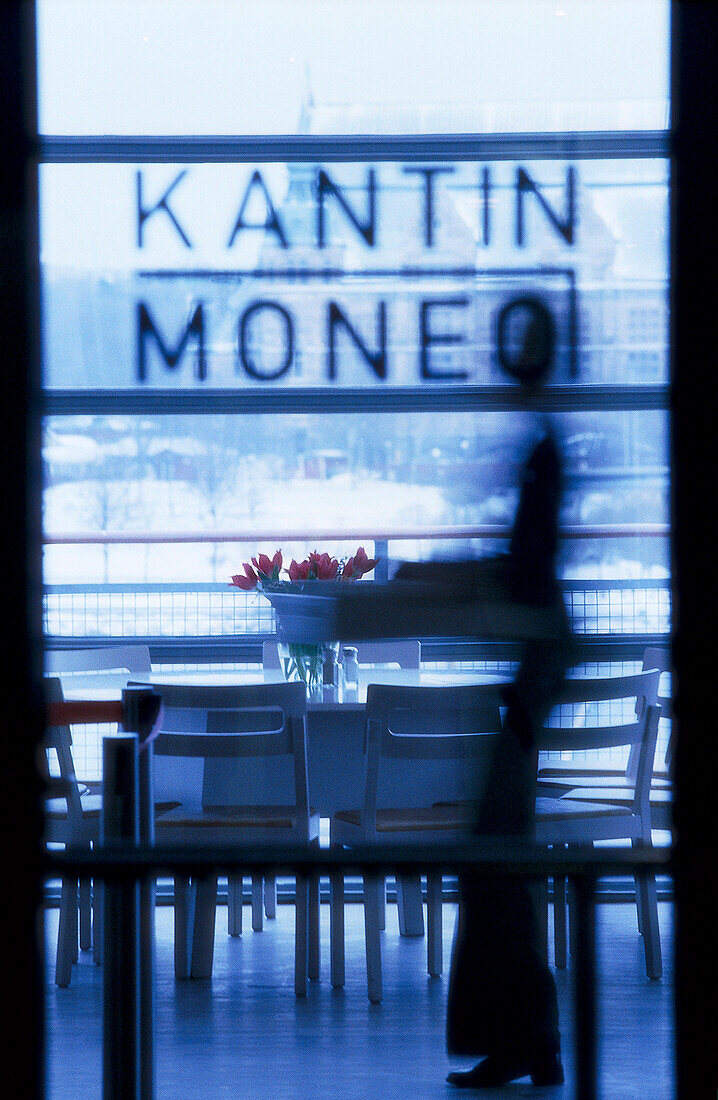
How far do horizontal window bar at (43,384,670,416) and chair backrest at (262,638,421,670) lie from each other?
3.34 feet

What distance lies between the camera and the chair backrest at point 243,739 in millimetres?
3016

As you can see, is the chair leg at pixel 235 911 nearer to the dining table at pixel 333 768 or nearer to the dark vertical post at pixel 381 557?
the dining table at pixel 333 768

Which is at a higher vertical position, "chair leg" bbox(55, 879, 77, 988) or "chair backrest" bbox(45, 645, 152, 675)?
"chair backrest" bbox(45, 645, 152, 675)

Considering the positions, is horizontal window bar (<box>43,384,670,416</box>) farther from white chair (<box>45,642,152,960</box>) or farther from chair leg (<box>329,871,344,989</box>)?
chair leg (<box>329,871,344,989</box>)

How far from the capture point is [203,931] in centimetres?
322

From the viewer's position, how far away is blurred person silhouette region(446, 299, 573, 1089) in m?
2.28

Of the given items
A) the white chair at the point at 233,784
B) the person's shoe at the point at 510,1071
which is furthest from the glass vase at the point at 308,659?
the person's shoe at the point at 510,1071

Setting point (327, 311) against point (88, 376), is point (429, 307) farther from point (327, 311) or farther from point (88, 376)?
point (88, 376)

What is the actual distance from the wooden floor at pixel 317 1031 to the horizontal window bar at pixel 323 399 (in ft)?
6.86

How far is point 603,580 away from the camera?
4.73 meters

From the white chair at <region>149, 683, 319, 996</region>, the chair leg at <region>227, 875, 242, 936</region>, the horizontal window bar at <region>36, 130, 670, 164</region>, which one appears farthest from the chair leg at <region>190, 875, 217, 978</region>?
the horizontal window bar at <region>36, 130, 670, 164</region>

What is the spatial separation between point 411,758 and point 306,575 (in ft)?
2.19

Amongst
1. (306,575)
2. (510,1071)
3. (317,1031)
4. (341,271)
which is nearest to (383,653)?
(306,575)

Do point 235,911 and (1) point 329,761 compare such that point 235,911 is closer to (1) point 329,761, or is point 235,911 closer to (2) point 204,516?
(1) point 329,761
